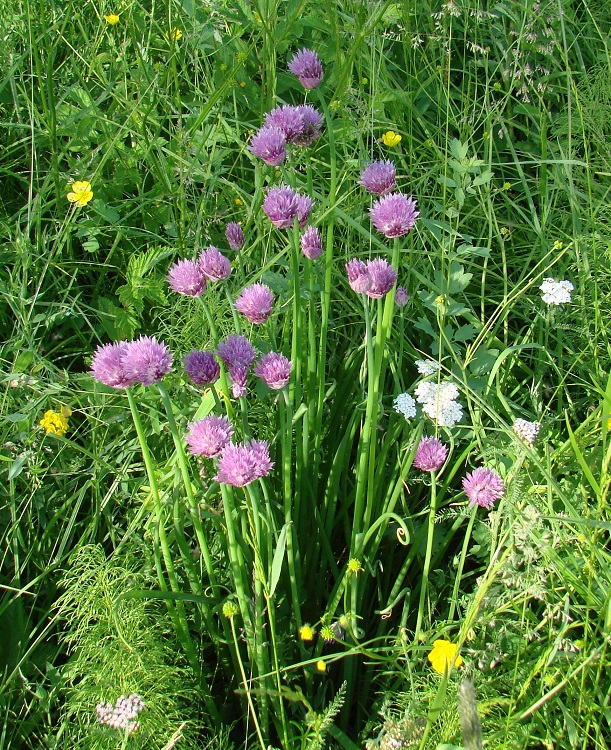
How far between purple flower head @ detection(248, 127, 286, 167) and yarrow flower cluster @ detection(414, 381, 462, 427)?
17.6 inches

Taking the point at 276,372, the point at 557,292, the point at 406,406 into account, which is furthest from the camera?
the point at 557,292

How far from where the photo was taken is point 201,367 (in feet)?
3.56

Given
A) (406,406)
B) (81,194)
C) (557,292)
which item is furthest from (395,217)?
(81,194)

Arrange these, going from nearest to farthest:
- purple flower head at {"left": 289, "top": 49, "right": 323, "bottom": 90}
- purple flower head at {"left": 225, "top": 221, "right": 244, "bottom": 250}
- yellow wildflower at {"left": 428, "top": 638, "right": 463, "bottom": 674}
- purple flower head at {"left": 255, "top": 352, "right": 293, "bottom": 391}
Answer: yellow wildflower at {"left": 428, "top": 638, "right": 463, "bottom": 674} < purple flower head at {"left": 255, "top": 352, "right": 293, "bottom": 391} < purple flower head at {"left": 225, "top": 221, "right": 244, "bottom": 250} < purple flower head at {"left": 289, "top": 49, "right": 323, "bottom": 90}

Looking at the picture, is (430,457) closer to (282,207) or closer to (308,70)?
(282,207)

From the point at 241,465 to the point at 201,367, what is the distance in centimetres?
20

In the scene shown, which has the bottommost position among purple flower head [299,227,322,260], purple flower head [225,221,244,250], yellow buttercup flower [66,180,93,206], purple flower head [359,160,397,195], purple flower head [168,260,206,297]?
yellow buttercup flower [66,180,93,206]

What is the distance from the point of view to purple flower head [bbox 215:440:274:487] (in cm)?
94

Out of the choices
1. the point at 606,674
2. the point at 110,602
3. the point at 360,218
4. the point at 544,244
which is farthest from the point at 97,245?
the point at 606,674

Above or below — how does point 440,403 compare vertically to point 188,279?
below

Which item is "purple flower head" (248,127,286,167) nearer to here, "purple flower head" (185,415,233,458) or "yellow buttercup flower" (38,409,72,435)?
"purple flower head" (185,415,233,458)

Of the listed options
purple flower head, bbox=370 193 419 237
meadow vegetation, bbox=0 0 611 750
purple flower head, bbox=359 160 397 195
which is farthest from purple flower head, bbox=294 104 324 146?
purple flower head, bbox=370 193 419 237

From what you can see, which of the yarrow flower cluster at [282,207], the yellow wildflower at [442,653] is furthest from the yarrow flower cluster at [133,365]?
the yellow wildflower at [442,653]

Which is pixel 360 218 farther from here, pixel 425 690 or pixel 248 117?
pixel 425 690
